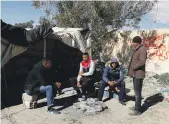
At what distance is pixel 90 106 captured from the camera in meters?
8.38

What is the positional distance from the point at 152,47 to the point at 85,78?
21.9ft

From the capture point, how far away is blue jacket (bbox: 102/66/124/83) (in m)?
8.98

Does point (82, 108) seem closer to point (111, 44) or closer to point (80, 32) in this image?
point (80, 32)

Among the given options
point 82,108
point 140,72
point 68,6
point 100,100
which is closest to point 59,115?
point 82,108

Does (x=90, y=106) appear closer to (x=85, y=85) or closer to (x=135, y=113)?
(x=85, y=85)

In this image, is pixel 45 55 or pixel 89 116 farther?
pixel 45 55

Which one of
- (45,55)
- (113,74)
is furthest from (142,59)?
(45,55)

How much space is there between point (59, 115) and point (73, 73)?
Answer: 378cm

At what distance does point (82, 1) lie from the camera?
1548cm

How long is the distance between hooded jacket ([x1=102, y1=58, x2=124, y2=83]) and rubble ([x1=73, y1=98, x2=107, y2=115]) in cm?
69

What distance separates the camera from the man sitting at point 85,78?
9.23m

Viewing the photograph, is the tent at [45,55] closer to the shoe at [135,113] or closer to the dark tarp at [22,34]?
the dark tarp at [22,34]

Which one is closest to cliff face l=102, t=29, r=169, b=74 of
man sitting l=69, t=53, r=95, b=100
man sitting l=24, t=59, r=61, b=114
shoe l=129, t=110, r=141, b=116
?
man sitting l=69, t=53, r=95, b=100

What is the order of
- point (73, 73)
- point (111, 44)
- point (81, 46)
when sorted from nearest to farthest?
point (81, 46) → point (73, 73) → point (111, 44)
